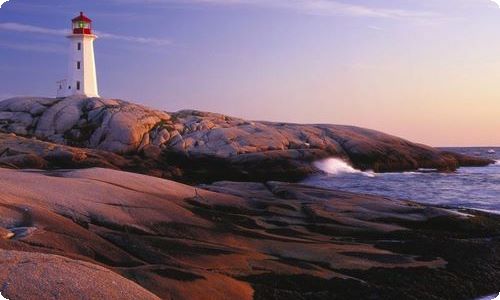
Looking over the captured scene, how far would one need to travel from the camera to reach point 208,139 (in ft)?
135

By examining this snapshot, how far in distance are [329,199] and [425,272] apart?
23.3 feet

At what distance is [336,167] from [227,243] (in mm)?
29112

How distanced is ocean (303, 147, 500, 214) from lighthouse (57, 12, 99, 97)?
25.1 m

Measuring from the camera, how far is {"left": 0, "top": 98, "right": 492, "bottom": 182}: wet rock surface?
38.9 metres

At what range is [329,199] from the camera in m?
20.0

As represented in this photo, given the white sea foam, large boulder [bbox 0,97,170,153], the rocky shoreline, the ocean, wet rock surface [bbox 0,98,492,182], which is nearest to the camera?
the rocky shoreline

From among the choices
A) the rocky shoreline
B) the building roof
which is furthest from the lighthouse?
the rocky shoreline

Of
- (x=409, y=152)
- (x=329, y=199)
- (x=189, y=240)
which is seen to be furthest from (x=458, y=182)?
(x=189, y=240)

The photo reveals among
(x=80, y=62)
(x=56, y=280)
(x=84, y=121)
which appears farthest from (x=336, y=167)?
(x=56, y=280)

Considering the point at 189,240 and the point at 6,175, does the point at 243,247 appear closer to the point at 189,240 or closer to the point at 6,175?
the point at 189,240

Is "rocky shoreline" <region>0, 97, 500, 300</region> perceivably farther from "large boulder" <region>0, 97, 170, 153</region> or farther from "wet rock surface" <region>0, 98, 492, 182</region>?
"large boulder" <region>0, 97, 170, 153</region>

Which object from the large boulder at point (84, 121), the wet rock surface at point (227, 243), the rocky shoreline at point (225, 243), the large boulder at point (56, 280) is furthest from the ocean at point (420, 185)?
the large boulder at point (56, 280)

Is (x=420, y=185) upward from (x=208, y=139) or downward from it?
downward

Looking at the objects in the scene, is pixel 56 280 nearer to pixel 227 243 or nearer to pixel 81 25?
pixel 227 243
